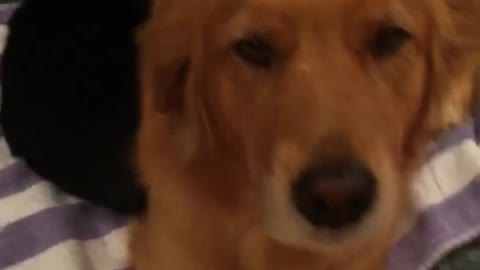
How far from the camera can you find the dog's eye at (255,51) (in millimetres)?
1008

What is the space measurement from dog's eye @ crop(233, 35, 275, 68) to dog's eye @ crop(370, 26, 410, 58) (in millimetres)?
116

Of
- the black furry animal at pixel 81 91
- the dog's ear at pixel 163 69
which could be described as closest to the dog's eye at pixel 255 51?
the dog's ear at pixel 163 69

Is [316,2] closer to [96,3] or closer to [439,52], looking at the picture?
[439,52]

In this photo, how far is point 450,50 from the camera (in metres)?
1.14

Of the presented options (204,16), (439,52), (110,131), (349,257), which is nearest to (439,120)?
(439,52)

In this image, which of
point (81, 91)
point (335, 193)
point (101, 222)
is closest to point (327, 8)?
point (335, 193)

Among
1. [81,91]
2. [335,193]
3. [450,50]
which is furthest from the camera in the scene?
[81,91]

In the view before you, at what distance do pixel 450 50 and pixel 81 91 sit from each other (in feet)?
1.98

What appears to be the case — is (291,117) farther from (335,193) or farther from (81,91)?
(81,91)

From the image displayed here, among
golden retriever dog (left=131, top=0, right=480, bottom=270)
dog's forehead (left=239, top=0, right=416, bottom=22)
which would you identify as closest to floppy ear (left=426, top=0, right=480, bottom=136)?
golden retriever dog (left=131, top=0, right=480, bottom=270)

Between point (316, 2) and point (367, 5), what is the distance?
0.06 metres

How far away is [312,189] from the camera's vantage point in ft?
3.14

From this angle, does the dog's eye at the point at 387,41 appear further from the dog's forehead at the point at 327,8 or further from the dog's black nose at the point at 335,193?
the dog's black nose at the point at 335,193

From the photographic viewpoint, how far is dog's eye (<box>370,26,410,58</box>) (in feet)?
3.32
